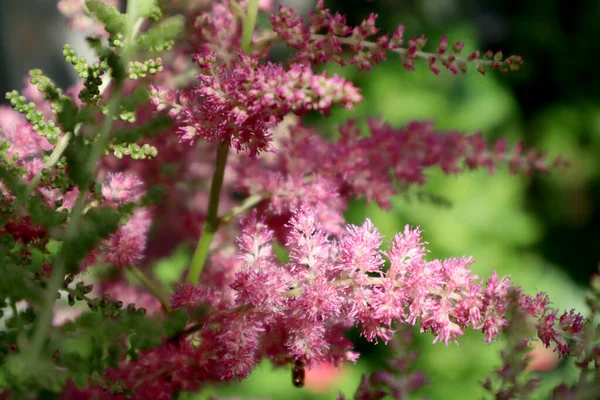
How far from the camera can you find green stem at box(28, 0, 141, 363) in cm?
30

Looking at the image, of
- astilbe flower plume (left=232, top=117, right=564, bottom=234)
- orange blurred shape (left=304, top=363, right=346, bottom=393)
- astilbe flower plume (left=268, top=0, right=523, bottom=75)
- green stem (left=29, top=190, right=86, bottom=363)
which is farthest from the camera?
orange blurred shape (left=304, top=363, right=346, bottom=393)

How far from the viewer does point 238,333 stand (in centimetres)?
42

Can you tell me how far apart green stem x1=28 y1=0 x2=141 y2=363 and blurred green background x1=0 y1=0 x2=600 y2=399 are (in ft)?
4.89

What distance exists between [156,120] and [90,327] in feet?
0.37

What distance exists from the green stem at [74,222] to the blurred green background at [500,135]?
1.49 metres

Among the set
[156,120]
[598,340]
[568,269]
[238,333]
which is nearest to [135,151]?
[156,120]

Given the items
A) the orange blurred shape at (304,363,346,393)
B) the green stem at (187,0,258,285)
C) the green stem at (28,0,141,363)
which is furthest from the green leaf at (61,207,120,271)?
the orange blurred shape at (304,363,346,393)

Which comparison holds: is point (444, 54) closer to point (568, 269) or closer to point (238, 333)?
point (238, 333)

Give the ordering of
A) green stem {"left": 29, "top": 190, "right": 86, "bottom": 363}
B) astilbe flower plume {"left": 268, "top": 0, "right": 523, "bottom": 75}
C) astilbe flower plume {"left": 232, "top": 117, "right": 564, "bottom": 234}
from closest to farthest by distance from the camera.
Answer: green stem {"left": 29, "top": 190, "right": 86, "bottom": 363} < astilbe flower plume {"left": 268, "top": 0, "right": 523, "bottom": 75} < astilbe flower plume {"left": 232, "top": 117, "right": 564, "bottom": 234}

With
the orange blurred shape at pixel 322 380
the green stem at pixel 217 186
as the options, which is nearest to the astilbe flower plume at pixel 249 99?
the green stem at pixel 217 186

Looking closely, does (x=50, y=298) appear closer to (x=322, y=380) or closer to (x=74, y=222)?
(x=74, y=222)

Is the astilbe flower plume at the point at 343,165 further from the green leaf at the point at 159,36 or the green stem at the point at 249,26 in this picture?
the green leaf at the point at 159,36

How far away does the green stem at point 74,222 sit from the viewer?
0.98 feet

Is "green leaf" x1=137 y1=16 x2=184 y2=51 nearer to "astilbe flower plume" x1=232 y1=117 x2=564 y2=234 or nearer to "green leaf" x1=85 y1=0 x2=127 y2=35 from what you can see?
"green leaf" x1=85 y1=0 x2=127 y2=35
